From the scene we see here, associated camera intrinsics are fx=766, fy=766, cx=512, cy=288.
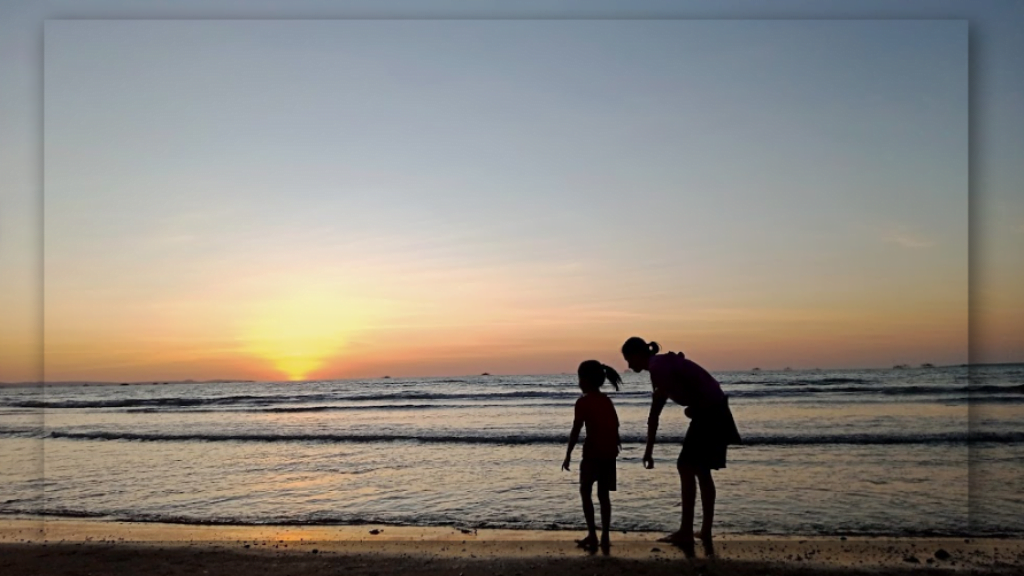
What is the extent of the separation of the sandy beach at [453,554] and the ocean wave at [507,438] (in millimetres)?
6986

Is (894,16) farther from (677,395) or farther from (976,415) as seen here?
(976,415)

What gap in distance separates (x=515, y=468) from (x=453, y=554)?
486 cm

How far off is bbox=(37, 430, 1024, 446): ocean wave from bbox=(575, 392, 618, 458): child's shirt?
311 inches

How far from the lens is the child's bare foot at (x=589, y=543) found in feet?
18.2

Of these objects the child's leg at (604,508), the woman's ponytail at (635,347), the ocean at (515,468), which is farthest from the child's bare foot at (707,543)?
the woman's ponytail at (635,347)

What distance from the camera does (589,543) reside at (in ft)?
18.4

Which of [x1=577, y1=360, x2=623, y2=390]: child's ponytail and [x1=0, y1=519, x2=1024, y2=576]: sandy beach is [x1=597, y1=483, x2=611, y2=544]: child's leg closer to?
[x1=0, y1=519, x2=1024, y2=576]: sandy beach

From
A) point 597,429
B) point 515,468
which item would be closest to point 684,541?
point 597,429

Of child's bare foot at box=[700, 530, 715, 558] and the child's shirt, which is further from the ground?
the child's shirt

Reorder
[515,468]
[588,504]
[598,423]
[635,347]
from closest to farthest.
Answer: [635,347], [598,423], [588,504], [515,468]

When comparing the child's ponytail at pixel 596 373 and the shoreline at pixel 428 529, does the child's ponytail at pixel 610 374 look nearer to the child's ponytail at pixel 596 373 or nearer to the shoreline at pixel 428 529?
the child's ponytail at pixel 596 373

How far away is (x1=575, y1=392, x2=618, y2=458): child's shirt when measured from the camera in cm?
539

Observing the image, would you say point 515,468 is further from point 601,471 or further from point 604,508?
point 601,471

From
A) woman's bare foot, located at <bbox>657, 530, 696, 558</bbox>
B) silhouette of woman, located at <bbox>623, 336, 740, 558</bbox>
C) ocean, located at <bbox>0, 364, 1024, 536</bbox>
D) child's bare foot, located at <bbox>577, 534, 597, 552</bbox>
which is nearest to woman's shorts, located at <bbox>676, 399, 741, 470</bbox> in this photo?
silhouette of woman, located at <bbox>623, 336, 740, 558</bbox>
